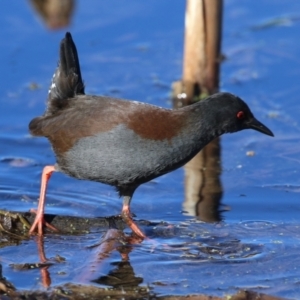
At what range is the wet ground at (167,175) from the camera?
601 centimetres

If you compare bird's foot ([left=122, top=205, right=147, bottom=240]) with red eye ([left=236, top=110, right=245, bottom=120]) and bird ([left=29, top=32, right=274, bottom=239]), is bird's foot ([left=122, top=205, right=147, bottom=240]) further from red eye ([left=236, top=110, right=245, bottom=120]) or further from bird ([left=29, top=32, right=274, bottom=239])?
red eye ([left=236, top=110, right=245, bottom=120])

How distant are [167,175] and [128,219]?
160 cm

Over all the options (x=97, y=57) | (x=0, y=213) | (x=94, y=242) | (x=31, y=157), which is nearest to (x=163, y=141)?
(x=94, y=242)

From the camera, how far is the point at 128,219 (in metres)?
6.79

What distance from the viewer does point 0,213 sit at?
6.37 m

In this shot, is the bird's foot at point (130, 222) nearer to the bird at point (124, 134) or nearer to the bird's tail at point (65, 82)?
the bird at point (124, 134)

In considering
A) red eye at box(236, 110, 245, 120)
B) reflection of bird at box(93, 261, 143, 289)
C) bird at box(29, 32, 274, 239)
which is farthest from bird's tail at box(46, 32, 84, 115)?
reflection of bird at box(93, 261, 143, 289)

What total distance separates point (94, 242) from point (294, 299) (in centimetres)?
163

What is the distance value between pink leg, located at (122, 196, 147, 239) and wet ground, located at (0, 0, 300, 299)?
0.12 m

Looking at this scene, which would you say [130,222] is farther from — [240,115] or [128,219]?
[240,115]

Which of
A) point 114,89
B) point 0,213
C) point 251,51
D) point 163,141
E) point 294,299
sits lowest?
point 294,299

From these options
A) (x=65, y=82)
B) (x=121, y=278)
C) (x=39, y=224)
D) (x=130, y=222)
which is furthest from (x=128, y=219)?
(x=65, y=82)

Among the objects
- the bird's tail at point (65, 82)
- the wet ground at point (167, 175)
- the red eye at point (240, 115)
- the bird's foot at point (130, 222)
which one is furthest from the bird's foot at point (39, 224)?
the red eye at point (240, 115)

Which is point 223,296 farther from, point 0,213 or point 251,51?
point 251,51
